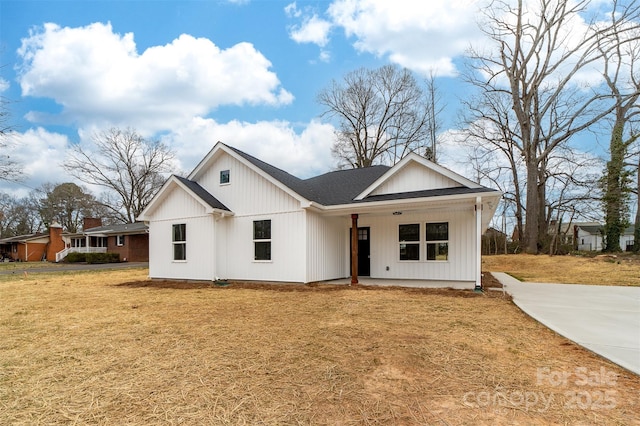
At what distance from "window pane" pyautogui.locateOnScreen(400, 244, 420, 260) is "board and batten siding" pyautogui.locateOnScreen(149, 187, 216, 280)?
6792 mm

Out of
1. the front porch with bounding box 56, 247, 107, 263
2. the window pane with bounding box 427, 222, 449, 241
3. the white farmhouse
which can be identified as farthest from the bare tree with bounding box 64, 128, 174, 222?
the window pane with bounding box 427, 222, 449, 241

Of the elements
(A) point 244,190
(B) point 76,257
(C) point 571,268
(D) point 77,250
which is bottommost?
(B) point 76,257

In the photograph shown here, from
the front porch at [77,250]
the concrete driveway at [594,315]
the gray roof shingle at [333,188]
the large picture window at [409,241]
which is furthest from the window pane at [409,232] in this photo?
the front porch at [77,250]

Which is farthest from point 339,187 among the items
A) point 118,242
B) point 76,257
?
point 76,257

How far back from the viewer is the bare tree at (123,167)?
32219 mm

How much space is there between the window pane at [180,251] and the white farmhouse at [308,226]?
39 mm

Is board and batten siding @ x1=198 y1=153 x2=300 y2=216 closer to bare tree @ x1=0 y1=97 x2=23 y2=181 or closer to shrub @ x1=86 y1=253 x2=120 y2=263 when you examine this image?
bare tree @ x1=0 y1=97 x2=23 y2=181

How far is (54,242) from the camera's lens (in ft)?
107

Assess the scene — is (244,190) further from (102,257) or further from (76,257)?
(76,257)

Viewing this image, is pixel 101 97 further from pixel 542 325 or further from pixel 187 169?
pixel 542 325

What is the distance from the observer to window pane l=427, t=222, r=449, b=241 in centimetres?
1097

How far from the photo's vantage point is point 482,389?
3.02 m

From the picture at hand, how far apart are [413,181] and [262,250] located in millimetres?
5666

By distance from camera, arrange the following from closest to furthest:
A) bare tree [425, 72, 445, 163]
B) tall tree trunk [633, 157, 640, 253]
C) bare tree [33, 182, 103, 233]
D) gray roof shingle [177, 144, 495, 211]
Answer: gray roof shingle [177, 144, 495, 211] < tall tree trunk [633, 157, 640, 253] < bare tree [425, 72, 445, 163] < bare tree [33, 182, 103, 233]
